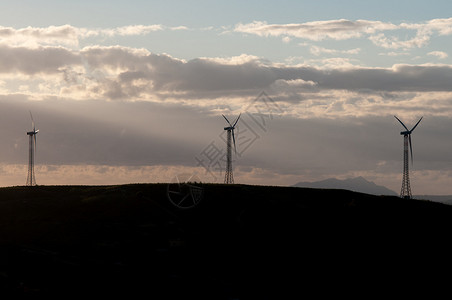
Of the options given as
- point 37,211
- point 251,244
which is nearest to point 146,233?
point 251,244

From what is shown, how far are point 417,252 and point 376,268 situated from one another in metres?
16.8

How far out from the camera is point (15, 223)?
390ft

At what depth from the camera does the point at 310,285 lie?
9212 cm

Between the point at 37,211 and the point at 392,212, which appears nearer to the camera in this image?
the point at 37,211

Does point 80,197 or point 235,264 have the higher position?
point 80,197

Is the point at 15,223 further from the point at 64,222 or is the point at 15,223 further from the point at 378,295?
the point at 378,295

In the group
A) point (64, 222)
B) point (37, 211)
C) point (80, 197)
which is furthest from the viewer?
point (80, 197)

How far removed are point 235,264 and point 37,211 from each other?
5320cm

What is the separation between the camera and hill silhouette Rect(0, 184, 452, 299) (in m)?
86.6

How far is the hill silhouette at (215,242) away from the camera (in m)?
86.6

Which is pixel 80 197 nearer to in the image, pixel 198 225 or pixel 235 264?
pixel 198 225

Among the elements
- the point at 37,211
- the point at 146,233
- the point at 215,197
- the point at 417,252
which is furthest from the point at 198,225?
the point at 417,252

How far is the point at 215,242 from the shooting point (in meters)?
112

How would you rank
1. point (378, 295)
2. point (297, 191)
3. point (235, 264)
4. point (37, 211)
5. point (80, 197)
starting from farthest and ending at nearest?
point (297, 191)
point (80, 197)
point (37, 211)
point (235, 264)
point (378, 295)
